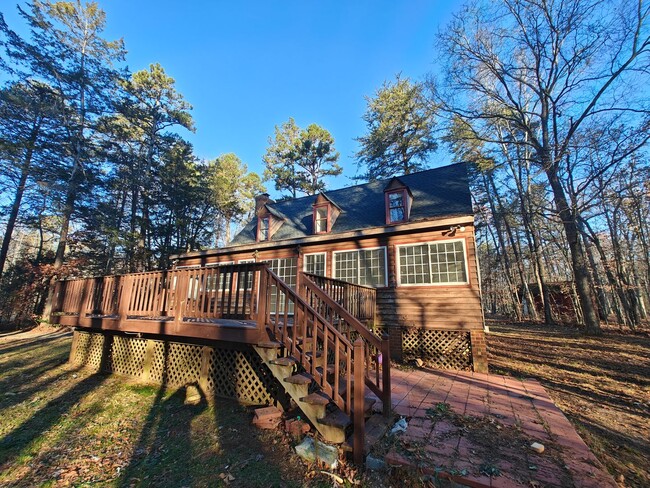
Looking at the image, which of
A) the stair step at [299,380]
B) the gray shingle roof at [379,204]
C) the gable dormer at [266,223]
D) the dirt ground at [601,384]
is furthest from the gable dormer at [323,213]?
the stair step at [299,380]

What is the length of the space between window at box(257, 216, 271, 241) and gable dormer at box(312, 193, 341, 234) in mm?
2581

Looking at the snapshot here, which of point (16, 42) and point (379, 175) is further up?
point (16, 42)

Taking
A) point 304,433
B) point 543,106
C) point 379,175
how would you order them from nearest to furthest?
point 304,433 < point 543,106 < point 379,175

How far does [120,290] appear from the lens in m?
5.78

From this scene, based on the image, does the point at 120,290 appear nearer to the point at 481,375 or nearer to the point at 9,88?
the point at 481,375

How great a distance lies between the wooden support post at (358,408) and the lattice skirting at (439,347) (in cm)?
522

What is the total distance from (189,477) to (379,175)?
2090 cm

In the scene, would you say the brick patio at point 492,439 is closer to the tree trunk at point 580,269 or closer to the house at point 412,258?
the house at point 412,258

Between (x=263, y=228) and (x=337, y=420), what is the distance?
10.4 meters

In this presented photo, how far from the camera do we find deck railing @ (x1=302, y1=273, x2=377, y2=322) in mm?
5145

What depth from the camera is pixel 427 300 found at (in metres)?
7.80

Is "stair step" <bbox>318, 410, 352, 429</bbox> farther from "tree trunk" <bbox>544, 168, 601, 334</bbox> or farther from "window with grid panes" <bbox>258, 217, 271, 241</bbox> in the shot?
"tree trunk" <bbox>544, 168, 601, 334</bbox>

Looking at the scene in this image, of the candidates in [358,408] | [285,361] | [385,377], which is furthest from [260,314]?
[385,377]

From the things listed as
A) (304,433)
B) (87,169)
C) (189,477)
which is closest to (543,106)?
(304,433)
